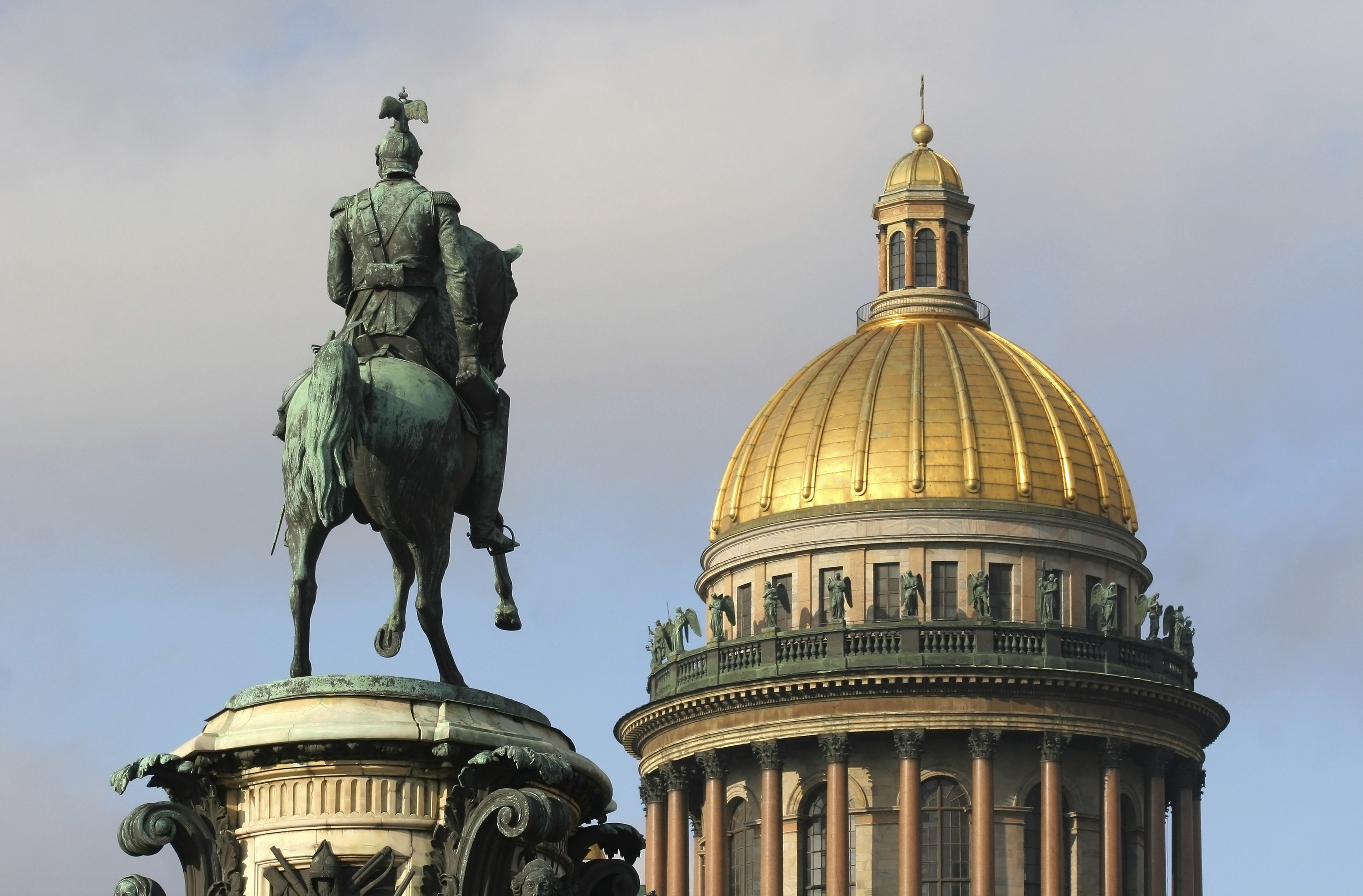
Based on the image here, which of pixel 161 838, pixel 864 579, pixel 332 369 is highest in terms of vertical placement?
pixel 864 579

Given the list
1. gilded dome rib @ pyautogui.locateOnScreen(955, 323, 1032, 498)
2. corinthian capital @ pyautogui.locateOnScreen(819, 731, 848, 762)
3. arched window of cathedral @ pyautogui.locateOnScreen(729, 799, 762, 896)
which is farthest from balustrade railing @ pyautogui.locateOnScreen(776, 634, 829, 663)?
gilded dome rib @ pyautogui.locateOnScreen(955, 323, 1032, 498)

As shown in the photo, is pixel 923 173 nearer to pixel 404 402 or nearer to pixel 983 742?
pixel 983 742

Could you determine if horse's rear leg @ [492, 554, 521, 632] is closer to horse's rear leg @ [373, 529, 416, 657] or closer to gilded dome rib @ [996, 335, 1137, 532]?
horse's rear leg @ [373, 529, 416, 657]

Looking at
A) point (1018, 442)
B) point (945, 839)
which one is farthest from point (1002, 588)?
point (945, 839)

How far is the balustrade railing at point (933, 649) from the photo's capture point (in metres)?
113

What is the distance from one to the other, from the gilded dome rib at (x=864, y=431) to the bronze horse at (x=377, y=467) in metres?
95.5

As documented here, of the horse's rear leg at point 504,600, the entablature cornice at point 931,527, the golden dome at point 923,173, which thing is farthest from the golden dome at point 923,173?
the horse's rear leg at point 504,600

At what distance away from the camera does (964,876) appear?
114 meters

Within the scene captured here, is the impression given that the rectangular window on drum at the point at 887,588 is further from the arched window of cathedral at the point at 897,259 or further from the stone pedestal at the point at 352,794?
the stone pedestal at the point at 352,794

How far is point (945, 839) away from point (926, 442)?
1128 cm

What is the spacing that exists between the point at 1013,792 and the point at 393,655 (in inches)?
3741

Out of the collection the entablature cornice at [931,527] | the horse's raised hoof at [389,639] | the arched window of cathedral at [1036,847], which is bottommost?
the horse's raised hoof at [389,639]

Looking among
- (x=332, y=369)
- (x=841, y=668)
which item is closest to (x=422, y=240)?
(x=332, y=369)

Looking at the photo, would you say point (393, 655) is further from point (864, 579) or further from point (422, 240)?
point (864, 579)
